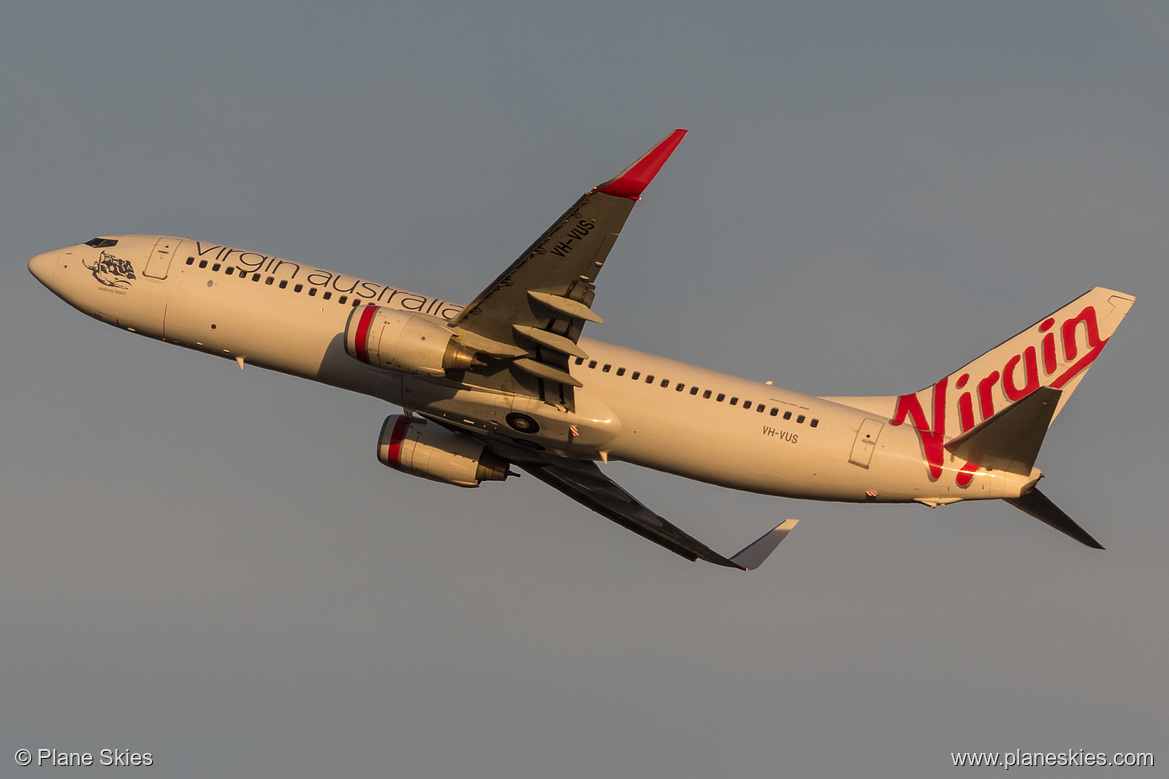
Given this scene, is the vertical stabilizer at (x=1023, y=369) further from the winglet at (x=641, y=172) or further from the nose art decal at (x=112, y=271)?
the nose art decal at (x=112, y=271)

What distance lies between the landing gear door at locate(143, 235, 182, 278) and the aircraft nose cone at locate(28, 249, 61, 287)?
4083 millimetres

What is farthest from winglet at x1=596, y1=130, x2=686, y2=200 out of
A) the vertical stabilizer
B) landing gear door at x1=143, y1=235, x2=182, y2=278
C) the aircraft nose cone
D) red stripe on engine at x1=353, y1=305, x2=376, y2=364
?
the aircraft nose cone

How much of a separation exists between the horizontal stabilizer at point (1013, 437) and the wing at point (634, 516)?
10502 mm

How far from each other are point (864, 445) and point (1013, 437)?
4.59 meters

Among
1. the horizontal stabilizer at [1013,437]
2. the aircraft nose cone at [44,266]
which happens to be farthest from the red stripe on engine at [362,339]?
the horizontal stabilizer at [1013,437]

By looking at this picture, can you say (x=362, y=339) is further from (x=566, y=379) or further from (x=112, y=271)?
(x=112, y=271)

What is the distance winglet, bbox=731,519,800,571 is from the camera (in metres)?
48.6

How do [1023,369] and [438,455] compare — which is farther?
[438,455]

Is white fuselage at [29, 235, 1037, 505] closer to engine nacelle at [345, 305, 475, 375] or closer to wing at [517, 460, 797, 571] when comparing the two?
engine nacelle at [345, 305, 475, 375]

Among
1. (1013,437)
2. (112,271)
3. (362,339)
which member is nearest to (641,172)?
(362,339)

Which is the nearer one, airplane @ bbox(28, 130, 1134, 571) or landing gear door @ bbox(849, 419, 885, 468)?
airplane @ bbox(28, 130, 1134, 571)

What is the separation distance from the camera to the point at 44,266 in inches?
1850

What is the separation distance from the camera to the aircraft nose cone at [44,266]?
154ft

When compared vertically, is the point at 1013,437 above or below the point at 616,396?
below
